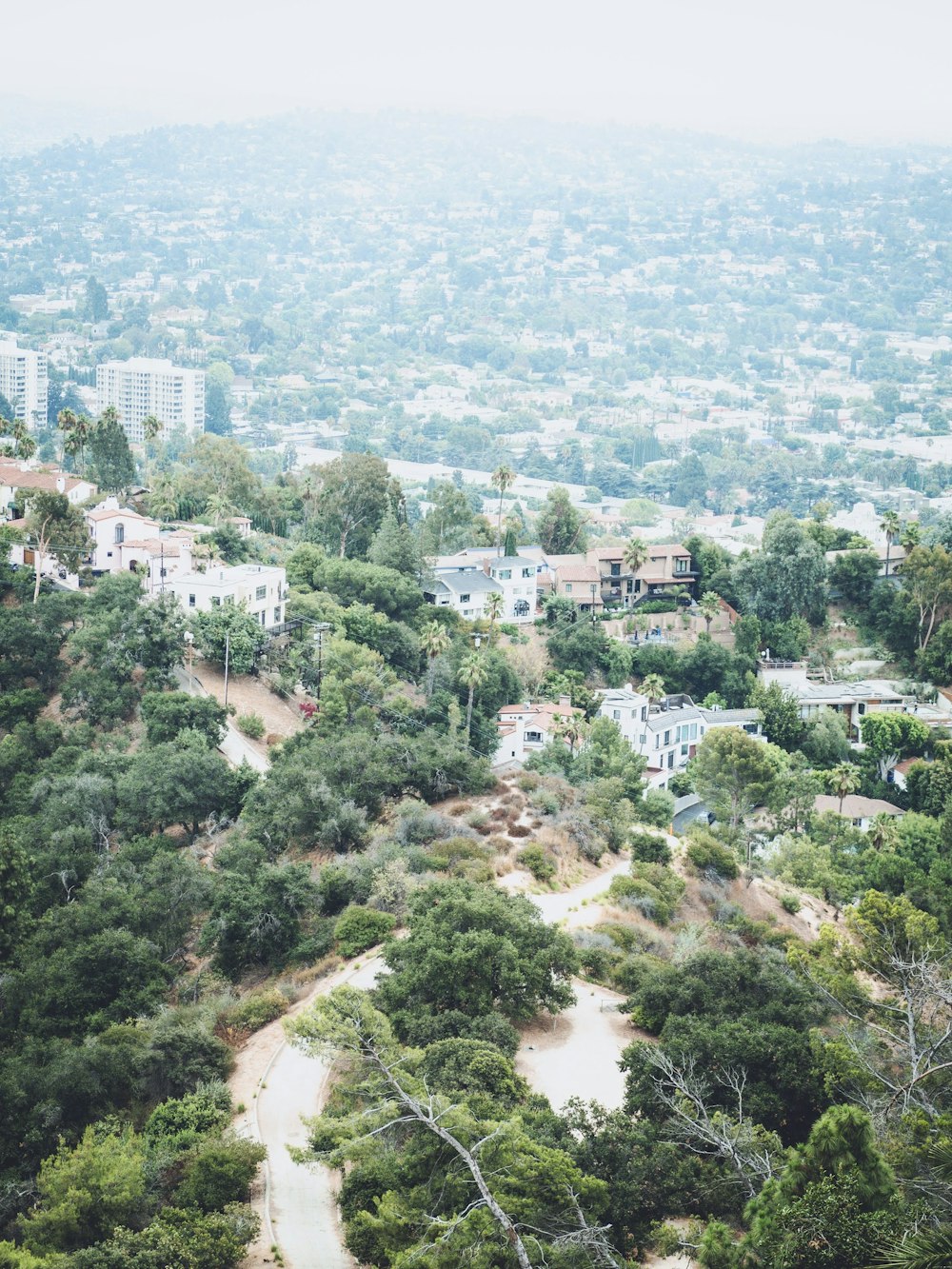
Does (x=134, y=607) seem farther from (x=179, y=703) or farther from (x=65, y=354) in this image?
(x=65, y=354)

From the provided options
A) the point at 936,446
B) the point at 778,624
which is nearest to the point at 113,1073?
the point at 778,624

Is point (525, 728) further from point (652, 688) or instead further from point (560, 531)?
point (560, 531)

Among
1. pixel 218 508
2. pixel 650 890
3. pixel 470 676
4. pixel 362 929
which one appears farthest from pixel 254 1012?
pixel 218 508

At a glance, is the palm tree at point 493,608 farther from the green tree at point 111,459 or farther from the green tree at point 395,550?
the green tree at point 111,459

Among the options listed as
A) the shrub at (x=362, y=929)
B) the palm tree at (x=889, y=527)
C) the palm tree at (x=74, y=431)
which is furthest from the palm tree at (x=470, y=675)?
the palm tree at (x=889, y=527)

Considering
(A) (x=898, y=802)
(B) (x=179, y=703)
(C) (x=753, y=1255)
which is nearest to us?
(C) (x=753, y=1255)
